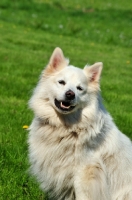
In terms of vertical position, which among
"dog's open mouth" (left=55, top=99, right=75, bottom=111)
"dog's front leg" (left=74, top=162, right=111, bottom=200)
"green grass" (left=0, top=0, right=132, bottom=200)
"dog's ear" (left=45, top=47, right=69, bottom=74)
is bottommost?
"green grass" (left=0, top=0, right=132, bottom=200)

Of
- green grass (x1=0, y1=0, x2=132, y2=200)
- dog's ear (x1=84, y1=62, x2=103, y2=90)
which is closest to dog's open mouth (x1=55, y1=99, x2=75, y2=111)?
dog's ear (x1=84, y1=62, x2=103, y2=90)

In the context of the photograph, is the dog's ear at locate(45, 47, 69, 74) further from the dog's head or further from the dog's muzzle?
the dog's muzzle

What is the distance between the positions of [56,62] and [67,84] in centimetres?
36

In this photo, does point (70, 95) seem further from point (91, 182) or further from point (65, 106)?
point (91, 182)

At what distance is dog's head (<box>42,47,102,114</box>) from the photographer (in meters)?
4.71

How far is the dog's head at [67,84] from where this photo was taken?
471 centimetres

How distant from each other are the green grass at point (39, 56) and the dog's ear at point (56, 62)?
1.34 metres

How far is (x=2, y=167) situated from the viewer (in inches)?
212

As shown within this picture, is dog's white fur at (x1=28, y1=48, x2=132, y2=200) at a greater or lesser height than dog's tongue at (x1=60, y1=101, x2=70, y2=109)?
lesser

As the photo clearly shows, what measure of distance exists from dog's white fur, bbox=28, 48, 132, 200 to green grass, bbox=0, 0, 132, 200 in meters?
0.52

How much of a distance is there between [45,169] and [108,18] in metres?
17.3

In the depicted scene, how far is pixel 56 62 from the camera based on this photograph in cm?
505

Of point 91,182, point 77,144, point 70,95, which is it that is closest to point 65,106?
point 70,95

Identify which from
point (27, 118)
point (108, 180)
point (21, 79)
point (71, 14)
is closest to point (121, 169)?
point (108, 180)
